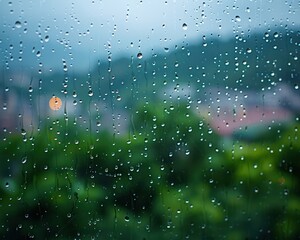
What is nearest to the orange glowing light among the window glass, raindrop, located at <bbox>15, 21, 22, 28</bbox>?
the window glass

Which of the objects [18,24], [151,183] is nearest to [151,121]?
[151,183]

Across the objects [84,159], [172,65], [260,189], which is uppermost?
[172,65]

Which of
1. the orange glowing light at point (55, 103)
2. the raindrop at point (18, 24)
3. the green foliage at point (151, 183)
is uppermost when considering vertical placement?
the raindrop at point (18, 24)

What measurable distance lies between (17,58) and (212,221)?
2.18 feet

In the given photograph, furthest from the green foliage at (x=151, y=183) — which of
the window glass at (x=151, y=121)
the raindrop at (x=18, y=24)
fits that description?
the raindrop at (x=18, y=24)

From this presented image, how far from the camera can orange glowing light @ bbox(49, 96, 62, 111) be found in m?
1.00

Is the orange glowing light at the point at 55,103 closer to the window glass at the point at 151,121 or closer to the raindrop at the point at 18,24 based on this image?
the window glass at the point at 151,121

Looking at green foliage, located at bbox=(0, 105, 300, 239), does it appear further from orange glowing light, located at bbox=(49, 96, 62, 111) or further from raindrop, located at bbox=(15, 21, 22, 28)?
raindrop, located at bbox=(15, 21, 22, 28)

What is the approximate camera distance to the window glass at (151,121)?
0.99 metres

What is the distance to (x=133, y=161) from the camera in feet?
3.42

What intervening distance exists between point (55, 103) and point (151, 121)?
0.83 feet

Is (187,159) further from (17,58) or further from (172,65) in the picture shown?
(17,58)

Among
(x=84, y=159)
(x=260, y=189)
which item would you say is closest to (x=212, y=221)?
(x=260, y=189)

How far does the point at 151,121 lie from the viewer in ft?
3.42
